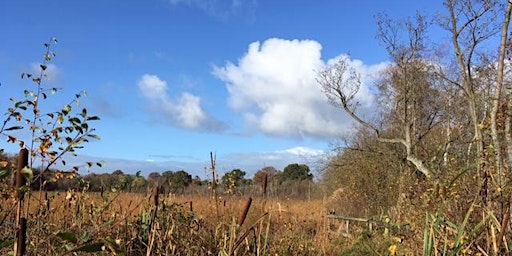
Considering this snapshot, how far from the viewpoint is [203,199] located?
→ 7234mm

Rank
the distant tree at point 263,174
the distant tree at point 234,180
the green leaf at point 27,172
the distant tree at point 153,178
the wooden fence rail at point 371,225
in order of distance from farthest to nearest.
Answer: the distant tree at point 234,180 → the wooden fence rail at point 371,225 → the distant tree at point 153,178 → the distant tree at point 263,174 → the green leaf at point 27,172

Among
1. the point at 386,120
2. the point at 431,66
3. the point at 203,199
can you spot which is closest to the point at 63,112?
the point at 203,199

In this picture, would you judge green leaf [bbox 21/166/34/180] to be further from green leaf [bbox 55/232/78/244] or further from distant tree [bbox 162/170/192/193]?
distant tree [bbox 162/170/192/193]

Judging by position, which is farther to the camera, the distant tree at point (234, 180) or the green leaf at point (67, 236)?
the distant tree at point (234, 180)

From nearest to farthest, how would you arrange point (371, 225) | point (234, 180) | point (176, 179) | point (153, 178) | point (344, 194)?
point (153, 178)
point (176, 179)
point (234, 180)
point (371, 225)
point (344, 194)

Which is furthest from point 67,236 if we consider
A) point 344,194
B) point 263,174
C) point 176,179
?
point 344,194

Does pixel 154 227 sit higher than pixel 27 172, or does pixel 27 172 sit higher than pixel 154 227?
pixel 27 172

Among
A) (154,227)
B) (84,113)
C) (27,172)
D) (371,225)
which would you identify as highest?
(84,113)

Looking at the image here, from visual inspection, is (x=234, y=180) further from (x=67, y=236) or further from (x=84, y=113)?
(x=67, y=236)

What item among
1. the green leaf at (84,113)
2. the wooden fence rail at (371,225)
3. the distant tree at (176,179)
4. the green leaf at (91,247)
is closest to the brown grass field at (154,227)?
the green leaf at (91,247)

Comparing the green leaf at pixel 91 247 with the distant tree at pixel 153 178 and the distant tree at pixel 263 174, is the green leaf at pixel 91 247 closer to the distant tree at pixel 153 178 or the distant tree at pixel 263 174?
the distant tree at pixel 263 174

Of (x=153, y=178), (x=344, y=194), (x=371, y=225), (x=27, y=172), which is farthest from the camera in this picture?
(x=344, y=194)

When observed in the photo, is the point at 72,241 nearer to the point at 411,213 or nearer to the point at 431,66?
the point at 411,213

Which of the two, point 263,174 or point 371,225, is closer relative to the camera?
point 263,174
